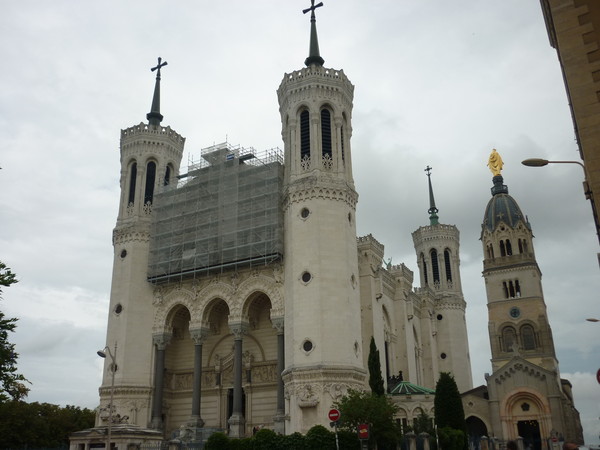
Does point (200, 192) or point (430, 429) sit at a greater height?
point (200, 192)

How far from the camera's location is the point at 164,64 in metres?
58.0

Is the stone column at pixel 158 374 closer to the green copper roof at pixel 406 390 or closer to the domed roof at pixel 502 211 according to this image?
the green copper roof at pixel 406 390

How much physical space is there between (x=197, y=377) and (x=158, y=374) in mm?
3489

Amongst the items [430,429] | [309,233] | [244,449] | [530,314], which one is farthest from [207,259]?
[530,314]

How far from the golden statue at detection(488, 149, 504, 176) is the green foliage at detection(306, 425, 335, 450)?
5186cm

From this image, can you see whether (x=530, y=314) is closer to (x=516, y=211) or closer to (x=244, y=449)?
(x=516, y=211)

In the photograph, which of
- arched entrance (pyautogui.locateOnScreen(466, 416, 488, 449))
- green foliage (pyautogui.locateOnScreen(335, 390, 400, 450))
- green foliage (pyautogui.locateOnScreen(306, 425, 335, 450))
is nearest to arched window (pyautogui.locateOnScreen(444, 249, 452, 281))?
arched entrance (pyautogui.locateOnScreen(466, 416, 488, 449))

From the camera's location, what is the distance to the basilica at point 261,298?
39656 millimetres

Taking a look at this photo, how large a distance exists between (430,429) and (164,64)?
4075 centimetres

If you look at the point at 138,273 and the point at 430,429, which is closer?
the point at 430,429

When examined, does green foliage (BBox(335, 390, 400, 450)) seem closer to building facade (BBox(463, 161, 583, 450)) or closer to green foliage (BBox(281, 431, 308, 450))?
green foliage (BBox(281, 431, 308, 450))

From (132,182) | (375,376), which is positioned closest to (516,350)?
(375,376)

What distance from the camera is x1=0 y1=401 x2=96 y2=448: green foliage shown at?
44.6 meters

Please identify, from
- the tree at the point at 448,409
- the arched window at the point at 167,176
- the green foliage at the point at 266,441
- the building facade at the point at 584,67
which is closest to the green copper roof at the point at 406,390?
the tree at the point at 448,409
